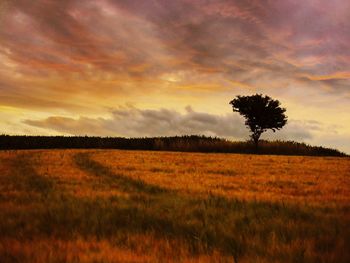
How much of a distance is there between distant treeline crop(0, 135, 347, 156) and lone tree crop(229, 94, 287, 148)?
2842 millimetres

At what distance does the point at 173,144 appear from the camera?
50469 millimetres

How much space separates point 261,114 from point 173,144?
1262 cm

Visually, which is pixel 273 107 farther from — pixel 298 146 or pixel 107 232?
pixel 107 232

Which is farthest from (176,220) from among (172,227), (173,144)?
(173,144)

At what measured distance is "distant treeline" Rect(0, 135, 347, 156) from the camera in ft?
158

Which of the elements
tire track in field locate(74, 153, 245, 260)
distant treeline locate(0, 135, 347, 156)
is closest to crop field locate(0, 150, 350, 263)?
tire track in field locate(74, 153, 245, 260)

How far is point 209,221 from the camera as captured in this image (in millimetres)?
6617

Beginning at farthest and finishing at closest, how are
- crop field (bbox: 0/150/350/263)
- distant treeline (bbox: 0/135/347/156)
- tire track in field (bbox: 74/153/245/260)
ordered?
distant treeline (bbox: 0/135/347/156) < tire track in field (bbox: 74/153/245/260) < crop field (bbox: 0/150/350/263)

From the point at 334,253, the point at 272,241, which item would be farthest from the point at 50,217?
the point at 334,253

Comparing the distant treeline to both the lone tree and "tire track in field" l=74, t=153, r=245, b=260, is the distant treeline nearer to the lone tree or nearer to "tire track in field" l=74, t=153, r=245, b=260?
the lone tree

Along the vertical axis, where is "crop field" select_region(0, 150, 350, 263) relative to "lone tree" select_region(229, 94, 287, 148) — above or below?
below

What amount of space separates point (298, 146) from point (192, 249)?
1785 inches

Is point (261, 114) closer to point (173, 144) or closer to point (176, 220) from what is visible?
point (173, 144)

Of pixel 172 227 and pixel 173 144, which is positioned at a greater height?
pixel 173 144
